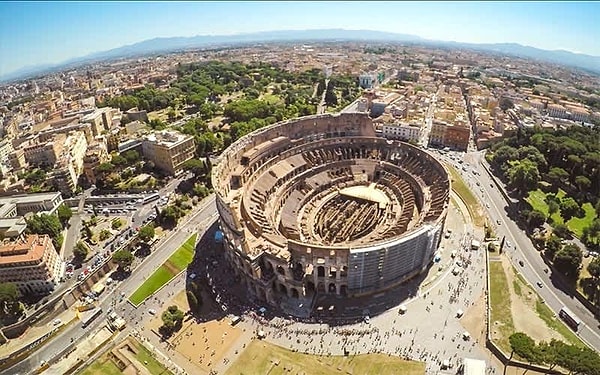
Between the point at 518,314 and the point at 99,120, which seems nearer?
the point at 518,314

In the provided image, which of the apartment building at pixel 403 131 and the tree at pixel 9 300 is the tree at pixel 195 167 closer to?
the tree at pixel 9 300

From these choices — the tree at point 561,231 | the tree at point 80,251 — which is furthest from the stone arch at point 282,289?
the tree at point 561,231

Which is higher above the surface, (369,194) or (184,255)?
(369,194)

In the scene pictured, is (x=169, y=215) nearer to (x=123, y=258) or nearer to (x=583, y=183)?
(x=123, y=258)

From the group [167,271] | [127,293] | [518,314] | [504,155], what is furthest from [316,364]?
[504,155]

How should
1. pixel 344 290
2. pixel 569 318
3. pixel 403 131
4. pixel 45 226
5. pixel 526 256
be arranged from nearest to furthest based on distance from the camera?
1. pixel 569 318
2. pixel 344 290
3. pixel 526 256
4. pixel 45 226
5. pixel 403 131

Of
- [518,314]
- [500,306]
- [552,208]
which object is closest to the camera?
[518,314]

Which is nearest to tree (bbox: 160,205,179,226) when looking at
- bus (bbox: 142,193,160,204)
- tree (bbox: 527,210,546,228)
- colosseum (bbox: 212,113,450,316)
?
bus (bbox: 142,193,160,204)
